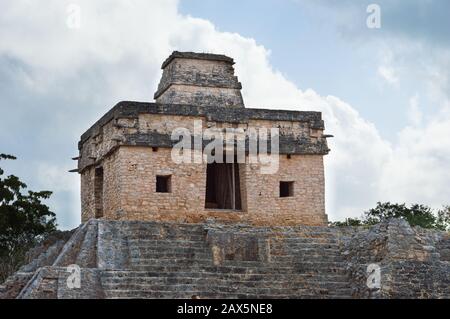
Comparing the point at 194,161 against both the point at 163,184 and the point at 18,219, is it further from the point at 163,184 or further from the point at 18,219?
the point at 18,219

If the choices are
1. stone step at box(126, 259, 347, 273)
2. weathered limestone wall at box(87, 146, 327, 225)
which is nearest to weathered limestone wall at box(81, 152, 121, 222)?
weathered limestone wall at box(87, 146, 327, 225)

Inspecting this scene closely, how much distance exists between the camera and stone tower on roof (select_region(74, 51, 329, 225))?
19328mm

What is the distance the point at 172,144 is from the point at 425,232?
19.3 feet

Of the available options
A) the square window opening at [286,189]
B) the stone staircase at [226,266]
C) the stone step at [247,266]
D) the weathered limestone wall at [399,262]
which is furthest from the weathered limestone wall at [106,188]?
the weathered limestone wall at [399,262]

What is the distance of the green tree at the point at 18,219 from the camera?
85.6ft

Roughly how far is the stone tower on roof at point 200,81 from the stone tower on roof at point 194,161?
0.02 metres

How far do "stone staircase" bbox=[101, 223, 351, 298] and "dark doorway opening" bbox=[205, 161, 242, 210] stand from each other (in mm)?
3057

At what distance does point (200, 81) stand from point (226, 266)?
6109mm

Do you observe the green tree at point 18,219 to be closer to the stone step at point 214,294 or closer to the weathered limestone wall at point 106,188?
the weathered limestone wall at point 106,188

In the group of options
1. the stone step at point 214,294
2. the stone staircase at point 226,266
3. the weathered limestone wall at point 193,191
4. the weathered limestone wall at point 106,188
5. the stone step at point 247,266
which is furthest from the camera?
the weathered limestone wall at point 106,188

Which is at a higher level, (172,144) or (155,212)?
(172,144)
